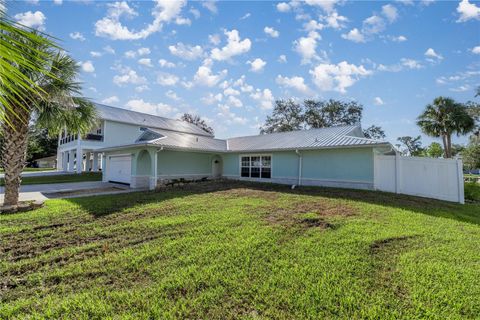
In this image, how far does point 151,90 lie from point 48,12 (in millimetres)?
11862

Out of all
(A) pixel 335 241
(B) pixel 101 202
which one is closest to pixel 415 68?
(A) pixel 335 241

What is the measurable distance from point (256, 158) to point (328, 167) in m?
5.38

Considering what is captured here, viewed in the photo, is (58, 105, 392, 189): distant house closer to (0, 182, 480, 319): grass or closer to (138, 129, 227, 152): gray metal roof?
(138, 129, 227, 152): gray metal roof

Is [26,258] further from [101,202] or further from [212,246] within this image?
[101,202]

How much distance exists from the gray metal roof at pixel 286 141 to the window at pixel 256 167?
882 millimetres

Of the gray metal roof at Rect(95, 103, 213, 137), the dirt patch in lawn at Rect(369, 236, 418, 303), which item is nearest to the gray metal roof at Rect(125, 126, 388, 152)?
the dirt patch in lawn at Rect(369, 236, 418, 303)

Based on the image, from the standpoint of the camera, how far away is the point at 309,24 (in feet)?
34.4

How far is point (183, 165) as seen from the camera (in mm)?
16609

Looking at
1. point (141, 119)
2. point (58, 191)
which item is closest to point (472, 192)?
point (58, 191)

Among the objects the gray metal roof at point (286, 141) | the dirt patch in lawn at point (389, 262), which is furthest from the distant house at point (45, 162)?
the dirt patch in lawn at point (389, 262)

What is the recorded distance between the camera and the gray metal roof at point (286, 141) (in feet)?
44.7

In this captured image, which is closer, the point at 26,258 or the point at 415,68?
the point at 26,258

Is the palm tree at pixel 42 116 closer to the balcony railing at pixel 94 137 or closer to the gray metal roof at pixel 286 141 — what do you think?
the gray metal roof at pixel 286 141

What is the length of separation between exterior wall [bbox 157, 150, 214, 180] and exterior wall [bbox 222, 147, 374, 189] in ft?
12.8
